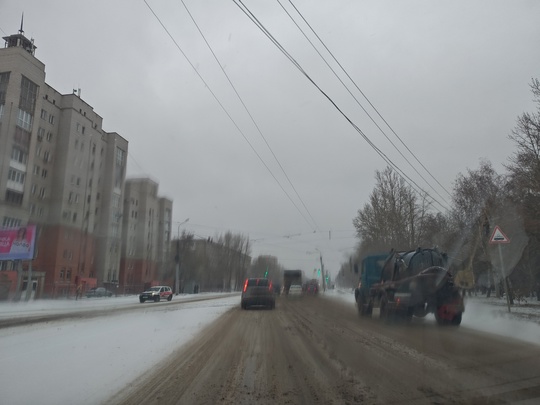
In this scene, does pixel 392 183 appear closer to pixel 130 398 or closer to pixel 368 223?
pixel 368 223

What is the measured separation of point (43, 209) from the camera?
1225cm

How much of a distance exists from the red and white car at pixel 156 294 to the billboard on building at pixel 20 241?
10.9m

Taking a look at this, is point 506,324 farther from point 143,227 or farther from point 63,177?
point 63,177

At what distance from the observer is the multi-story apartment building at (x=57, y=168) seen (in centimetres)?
1059

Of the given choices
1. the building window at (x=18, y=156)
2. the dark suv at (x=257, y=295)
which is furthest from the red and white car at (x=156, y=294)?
the building window at (x=18, y=156)

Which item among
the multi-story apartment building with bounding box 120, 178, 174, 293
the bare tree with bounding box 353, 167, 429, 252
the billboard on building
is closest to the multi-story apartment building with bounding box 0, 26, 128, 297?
the multi-story apartment building with bounding box 120, 178, 174, 293

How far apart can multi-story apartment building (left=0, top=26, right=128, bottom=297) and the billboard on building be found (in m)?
0.46

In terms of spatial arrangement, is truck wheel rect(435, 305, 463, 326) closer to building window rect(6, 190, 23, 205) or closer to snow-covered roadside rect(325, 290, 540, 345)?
snow-covered roadside rect(325, 290, 540, 345)

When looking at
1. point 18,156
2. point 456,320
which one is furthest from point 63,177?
point 456,320

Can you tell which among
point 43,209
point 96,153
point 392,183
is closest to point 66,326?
point 43,209

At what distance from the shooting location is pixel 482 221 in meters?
28.7

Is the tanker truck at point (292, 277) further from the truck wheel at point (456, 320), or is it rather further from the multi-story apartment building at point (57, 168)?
the multi-story apartment building at point (57, 168)

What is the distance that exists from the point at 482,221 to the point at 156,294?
26263 millimetres

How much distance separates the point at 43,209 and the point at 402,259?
12.1 meters
